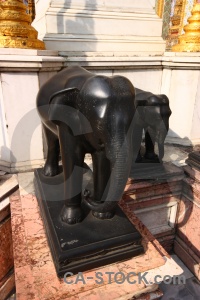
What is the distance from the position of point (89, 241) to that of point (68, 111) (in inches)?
28.1

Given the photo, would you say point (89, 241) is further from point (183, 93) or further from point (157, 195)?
point (183, 93)

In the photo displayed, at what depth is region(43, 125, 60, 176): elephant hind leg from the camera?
1798 mm

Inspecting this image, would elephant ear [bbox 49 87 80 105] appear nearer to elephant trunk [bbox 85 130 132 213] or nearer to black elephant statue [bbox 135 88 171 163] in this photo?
elephant trunk [bbox 85 130 132 213]

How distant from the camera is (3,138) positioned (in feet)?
7.77

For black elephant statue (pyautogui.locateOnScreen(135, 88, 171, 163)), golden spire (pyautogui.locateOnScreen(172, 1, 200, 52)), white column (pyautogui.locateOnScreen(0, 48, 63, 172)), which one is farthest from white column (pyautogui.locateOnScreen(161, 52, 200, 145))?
white column (pyautogui.locateOnScreen(0, 48, 63, 172))

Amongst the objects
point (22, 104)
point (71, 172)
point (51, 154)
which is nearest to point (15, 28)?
point (22, 104)

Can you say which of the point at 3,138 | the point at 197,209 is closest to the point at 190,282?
the point at 197,209

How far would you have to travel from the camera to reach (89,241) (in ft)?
4.45

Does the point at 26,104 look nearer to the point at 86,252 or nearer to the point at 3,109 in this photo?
the point at 3,109

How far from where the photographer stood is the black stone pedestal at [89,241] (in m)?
1.30

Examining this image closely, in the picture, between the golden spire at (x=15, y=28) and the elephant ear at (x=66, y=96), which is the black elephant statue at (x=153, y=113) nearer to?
the elephant ear at (x=66, y=96)

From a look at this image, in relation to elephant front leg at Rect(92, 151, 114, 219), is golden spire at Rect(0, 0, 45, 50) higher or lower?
higher

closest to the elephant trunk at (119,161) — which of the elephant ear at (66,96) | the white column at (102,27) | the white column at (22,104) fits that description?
the elephant ear at (66,96)

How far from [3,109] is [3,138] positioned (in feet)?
0.99
